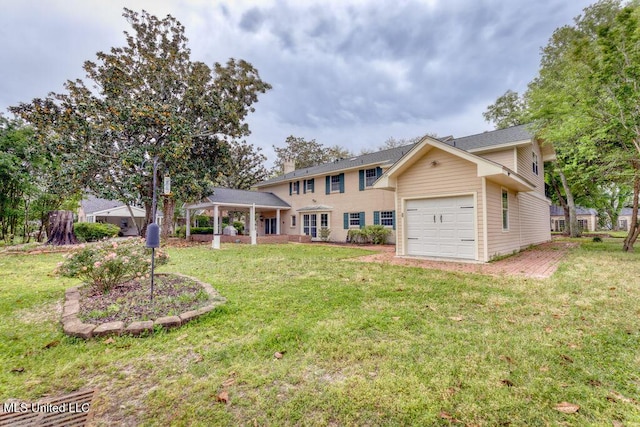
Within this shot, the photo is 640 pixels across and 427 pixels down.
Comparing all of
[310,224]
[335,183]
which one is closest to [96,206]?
[310,224]

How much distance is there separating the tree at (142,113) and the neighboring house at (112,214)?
13.3 meters

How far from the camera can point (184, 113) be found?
16.6 m

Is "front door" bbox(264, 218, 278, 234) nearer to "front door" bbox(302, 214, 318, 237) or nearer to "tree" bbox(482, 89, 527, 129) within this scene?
"front door" bbox(302, 214, 318, 237)

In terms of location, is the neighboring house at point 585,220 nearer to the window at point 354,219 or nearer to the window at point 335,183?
the window at point 354,219

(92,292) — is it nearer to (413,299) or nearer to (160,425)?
(160,425)

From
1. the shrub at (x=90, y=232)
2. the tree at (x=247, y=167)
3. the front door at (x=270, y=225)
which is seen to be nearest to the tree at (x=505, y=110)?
the front door at (x=270, y=225)

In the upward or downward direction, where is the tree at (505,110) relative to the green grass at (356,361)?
upward

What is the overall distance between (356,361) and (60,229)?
16.8m

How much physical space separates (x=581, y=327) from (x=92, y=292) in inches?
288

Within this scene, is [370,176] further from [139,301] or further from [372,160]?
[139,301]

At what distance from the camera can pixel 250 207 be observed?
18.2 meters

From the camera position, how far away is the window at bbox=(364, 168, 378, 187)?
16266mm

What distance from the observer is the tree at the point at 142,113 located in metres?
14.4

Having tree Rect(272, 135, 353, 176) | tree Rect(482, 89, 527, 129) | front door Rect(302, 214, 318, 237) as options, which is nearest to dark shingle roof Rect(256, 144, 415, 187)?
front door Rect(302, 214, 318, 237)
